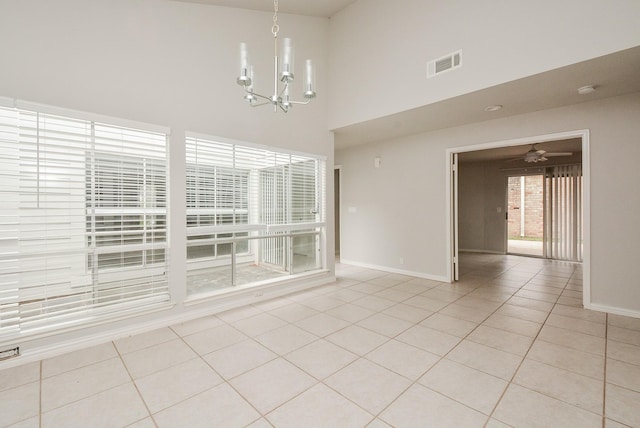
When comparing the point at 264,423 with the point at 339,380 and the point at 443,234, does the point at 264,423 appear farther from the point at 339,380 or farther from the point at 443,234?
the point at 443,234

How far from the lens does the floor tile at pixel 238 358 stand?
2.28m

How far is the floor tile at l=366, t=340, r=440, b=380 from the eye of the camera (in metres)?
2.25

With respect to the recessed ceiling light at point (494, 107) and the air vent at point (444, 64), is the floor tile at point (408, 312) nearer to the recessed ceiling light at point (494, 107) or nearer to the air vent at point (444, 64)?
the recessed ceiling light at point (494, 107)

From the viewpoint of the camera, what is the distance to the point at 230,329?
3033mm

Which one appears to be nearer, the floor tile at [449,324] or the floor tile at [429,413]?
the floor tile at [429,413]

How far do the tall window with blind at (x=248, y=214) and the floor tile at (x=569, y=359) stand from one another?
316cm

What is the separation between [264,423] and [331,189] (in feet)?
12.2

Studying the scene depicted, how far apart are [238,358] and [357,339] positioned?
1147mm

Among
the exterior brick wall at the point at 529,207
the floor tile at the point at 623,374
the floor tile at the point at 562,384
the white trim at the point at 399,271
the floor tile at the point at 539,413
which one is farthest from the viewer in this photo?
the exterior brick wall at the point at 529,207

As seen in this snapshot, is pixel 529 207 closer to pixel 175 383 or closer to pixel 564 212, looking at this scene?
pixel 564 212

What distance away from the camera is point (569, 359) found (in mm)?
2389

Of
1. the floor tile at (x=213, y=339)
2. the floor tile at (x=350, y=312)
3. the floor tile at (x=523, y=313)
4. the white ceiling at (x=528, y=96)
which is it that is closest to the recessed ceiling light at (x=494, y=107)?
the white ceiling at (x=528, y=96)

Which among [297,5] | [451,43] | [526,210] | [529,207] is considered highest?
[297,5]

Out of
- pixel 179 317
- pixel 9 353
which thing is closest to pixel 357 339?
pixel 179 317
